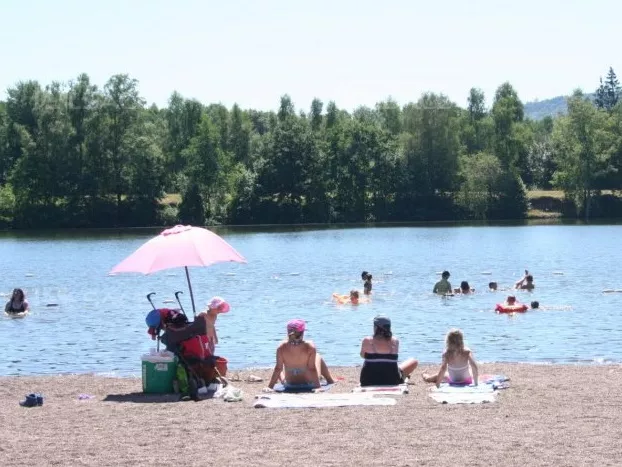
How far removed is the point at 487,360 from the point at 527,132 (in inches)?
4364

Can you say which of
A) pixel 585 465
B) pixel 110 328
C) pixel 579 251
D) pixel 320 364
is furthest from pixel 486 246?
pixel 585 465

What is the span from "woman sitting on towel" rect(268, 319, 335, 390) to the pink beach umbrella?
1.33m

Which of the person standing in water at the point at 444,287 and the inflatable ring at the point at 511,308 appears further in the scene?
the person standing in water at the point at 444,287

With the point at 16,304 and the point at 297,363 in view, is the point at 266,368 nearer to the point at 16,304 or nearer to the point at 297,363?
the point at 297,363

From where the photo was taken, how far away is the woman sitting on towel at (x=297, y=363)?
1548cm

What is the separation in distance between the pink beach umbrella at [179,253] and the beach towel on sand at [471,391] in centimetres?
342

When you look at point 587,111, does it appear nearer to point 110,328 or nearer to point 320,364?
point 110,328

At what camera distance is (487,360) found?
2130 centimetres

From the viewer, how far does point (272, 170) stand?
10856 cm

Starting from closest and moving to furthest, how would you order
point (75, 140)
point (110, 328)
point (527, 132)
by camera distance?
point (110, 328) → point (75, 140) → point (527, 132)

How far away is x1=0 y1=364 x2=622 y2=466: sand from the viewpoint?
10.7 m

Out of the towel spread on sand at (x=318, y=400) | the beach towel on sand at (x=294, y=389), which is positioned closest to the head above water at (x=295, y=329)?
the beach towel on sand at (x=294, y=389)

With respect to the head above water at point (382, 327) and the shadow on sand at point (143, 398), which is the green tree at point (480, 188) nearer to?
the head above water at point (382, 327)

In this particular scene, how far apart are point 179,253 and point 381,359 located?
10.9ft
